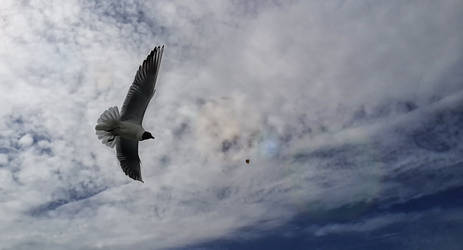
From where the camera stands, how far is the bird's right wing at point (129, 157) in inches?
984

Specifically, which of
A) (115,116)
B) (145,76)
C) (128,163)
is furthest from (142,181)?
(145,76)

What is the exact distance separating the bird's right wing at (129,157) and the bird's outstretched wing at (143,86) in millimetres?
2110

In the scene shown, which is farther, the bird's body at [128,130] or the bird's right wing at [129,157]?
the bird's right wing at [129,157]

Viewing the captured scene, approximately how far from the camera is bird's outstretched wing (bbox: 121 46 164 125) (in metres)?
23.1

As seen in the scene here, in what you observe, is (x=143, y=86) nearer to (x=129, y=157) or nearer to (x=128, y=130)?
(x=128, y=130)

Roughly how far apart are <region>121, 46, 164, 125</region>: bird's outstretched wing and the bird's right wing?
6.92 ft

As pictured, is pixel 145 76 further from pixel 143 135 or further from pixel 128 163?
pixel 128 163

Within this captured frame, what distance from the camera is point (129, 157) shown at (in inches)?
1003

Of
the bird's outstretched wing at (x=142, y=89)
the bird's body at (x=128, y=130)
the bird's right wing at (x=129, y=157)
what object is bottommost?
the bird's right wing at (x=129, y=157)

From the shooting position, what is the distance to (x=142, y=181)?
24.5 m

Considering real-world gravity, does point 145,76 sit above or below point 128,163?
above

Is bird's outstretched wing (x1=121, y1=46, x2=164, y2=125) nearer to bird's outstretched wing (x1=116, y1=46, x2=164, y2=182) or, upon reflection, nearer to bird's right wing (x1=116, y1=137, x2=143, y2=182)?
bird's outstretched wing (x1=116, y1=46, x2=164, y2=182)

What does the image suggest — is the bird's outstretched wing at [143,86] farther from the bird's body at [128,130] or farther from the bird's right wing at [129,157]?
the bird's right wing at [129,157]

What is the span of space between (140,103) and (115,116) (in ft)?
4.76
